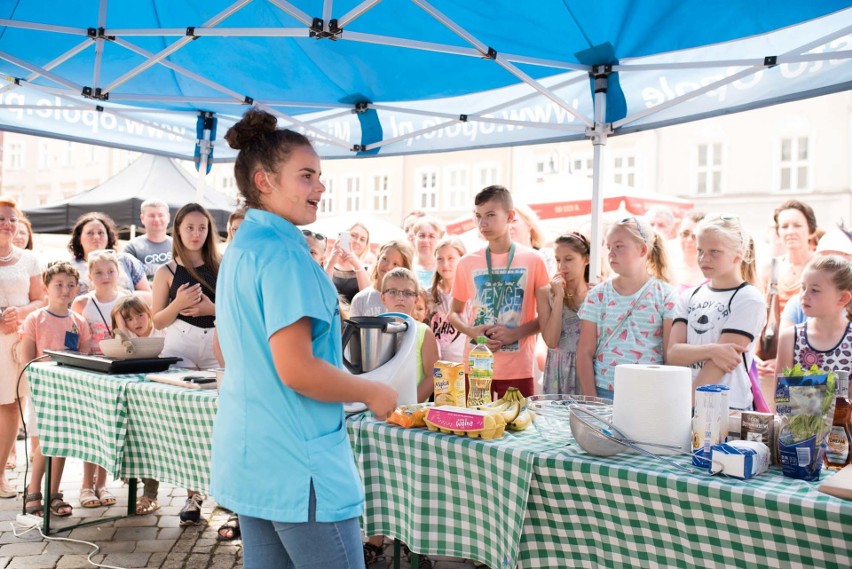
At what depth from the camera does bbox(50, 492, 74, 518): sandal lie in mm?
3969

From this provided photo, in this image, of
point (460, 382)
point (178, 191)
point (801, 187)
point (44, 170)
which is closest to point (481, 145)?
point (460, 382)

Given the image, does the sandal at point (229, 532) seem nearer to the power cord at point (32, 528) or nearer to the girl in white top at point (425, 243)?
the power cord at point (32, 528)

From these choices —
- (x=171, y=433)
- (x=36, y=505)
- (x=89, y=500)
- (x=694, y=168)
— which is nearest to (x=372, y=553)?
(x=171, y=433)

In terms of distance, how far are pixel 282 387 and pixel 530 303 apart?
2.39m

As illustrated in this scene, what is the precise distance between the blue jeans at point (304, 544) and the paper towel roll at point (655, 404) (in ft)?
2.95

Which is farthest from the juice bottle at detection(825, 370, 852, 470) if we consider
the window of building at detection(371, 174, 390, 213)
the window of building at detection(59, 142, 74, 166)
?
the window of building at detection(59, 142, 74, 166)

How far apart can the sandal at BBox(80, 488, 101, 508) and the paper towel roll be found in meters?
3.40

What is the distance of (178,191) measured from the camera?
10.5 meters

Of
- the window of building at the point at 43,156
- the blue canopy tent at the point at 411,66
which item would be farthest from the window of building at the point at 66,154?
the blue canopy tent at the point at 411,66

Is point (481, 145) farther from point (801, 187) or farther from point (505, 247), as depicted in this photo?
point (801, 187)

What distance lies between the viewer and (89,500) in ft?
13.8

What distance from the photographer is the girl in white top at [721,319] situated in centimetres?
279

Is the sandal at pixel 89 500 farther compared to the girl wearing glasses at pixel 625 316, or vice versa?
the sandal at pixel 89 500

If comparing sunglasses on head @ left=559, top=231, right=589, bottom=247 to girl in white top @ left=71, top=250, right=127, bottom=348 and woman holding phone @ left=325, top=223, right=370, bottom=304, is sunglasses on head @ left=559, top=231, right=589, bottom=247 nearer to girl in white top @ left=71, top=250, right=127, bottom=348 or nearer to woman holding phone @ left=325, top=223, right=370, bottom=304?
woman holding phone @ left=325, top=223, right=370, bottom=304
